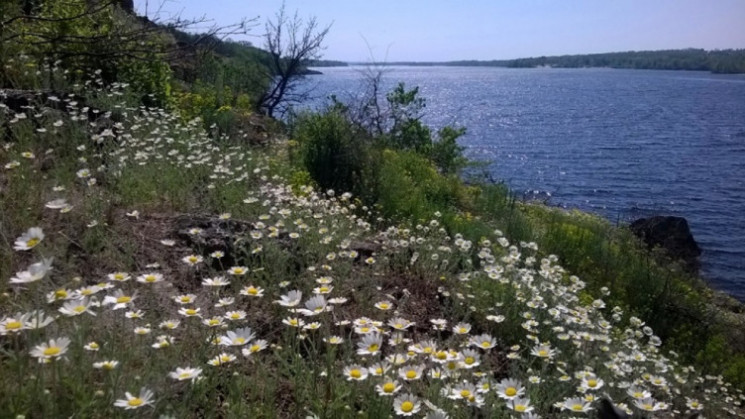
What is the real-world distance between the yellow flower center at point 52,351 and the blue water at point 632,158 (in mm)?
11115

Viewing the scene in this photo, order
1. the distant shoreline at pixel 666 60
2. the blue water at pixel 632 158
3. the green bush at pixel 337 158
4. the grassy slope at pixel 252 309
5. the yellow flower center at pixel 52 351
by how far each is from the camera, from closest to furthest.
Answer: the yellow flower center at pixel 52 351 → the grassy slope at pixel 252 309 → the green bush at pixel 337 158 → the blue water at pixel 632 158 → the distant shoreline at pixel 666 60

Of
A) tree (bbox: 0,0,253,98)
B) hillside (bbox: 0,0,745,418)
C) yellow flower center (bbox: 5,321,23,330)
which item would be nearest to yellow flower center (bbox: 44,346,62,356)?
hillside (bbox: 0,0,745,418)

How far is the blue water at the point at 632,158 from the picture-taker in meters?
18.2

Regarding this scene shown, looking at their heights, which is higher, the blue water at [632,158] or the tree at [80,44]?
the tree at [80,44]

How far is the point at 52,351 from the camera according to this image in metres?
2.01

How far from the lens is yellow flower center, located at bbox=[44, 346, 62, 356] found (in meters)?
1.99

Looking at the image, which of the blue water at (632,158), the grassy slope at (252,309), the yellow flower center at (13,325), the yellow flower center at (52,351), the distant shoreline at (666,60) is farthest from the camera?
the distant shoreline at (666,60)

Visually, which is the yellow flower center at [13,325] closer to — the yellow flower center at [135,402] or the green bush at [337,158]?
the yellow flower center at [135,402]

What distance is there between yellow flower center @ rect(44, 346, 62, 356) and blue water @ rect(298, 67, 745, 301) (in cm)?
1111

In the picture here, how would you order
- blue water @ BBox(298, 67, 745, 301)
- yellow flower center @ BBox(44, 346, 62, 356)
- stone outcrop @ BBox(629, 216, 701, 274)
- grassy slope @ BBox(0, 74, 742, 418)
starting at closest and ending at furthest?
1. yellow flower center @ BBox(44, 346, 62, 356)
2. grassy slope @ BBox(0, 74, 742, 418)
3. stone outcrop @ BBox(629, 216, 701, 274)
4. blue water @ BBox(298, 67, 745, 301)

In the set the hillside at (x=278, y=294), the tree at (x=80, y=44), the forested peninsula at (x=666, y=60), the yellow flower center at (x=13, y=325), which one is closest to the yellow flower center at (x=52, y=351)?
the hillside at (x=278, y=294)

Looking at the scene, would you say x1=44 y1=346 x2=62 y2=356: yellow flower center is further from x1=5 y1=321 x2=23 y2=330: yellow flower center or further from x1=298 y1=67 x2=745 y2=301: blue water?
x1=298 y1=67 x2=745 y2=301: blue water

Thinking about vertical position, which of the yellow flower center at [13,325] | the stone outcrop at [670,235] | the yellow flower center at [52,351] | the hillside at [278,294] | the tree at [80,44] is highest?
the tree at [80,44]

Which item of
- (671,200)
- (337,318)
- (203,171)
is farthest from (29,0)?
(671,200)
